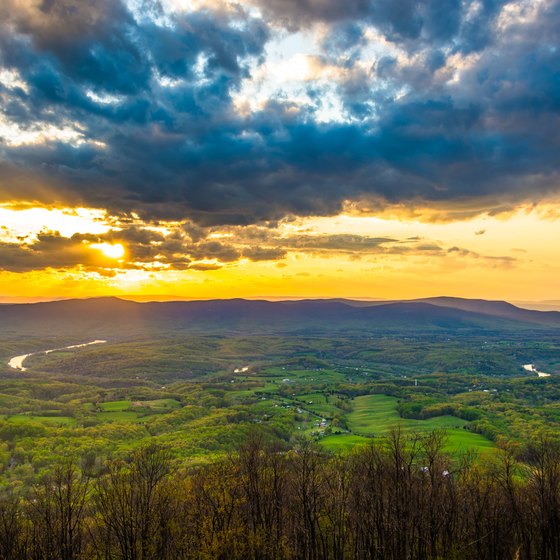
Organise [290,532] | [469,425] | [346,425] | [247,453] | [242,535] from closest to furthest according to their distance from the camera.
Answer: [242,535] → [290,532] → [247,453] → [469,425] → [346,425]

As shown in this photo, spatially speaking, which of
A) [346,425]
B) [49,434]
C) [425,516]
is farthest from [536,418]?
[49,434]

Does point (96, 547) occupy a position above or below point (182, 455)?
above

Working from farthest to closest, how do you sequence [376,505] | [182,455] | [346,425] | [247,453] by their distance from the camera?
[346,425]
[182,455]
[247,453]
[376,505]

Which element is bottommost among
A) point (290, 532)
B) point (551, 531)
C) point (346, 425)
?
point (346, 425)

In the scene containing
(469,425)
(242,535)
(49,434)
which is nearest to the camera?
(242,535)

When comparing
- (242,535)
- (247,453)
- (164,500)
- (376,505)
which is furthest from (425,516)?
(164,500)

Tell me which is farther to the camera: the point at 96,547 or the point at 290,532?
the point at 290,532

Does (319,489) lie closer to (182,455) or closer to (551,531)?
(551,531)

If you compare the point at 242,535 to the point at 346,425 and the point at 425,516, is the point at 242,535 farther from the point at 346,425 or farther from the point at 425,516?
the point at 346,425

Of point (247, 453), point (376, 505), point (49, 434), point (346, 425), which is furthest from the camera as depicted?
point (346, 425)
